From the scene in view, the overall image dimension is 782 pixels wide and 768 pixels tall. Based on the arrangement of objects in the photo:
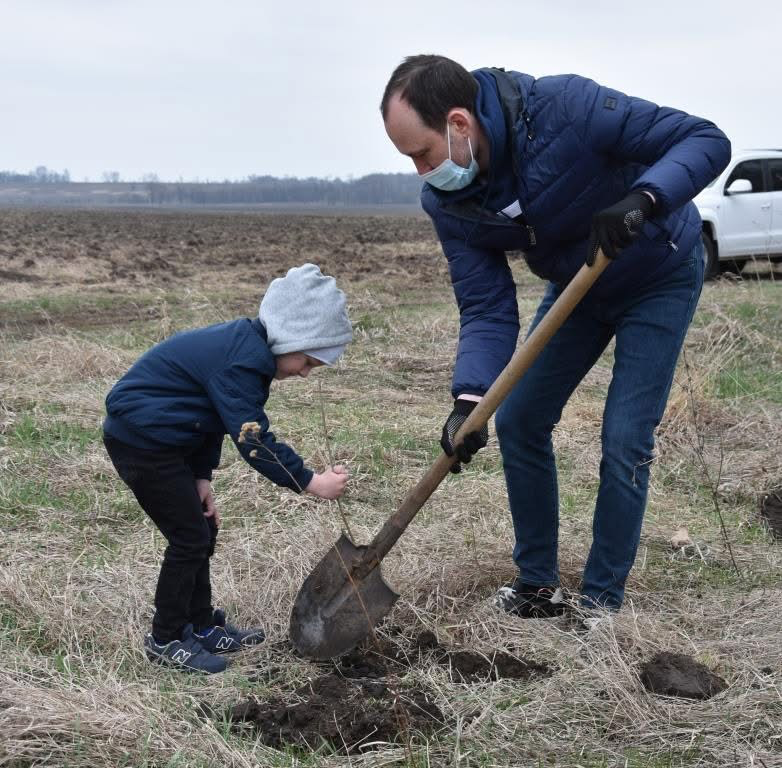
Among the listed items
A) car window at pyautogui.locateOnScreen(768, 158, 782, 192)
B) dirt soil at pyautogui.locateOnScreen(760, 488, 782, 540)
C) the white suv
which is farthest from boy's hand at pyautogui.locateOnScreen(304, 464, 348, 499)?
car window at pyautogui.locateOnScreen(768, 158, 782, 192)

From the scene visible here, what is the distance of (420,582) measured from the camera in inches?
140

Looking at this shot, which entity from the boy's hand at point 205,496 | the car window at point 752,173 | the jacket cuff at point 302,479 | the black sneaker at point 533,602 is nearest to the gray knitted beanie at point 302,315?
the jacket cuff at point 302,479

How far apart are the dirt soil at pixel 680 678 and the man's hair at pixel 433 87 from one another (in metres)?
1.61

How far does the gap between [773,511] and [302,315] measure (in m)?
2.70

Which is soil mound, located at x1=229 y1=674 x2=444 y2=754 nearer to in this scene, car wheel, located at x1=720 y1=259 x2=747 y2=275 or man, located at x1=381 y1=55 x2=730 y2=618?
man, located at x1=381 y1=55 x2=730 y2=618

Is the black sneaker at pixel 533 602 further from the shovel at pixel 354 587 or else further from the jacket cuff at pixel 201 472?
the jacket cuff at pixel 201 472

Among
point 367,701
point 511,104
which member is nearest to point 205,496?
point 367,701

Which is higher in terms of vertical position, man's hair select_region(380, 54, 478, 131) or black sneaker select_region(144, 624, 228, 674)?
man's hair select_region(380, 54, 478, 131)

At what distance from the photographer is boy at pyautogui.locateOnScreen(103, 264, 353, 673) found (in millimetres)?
2885

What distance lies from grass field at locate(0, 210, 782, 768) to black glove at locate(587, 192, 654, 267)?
109cm

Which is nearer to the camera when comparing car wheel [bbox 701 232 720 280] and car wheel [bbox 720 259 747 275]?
car wheel [bbox 701 232 720 280]

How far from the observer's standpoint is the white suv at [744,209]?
502 inches

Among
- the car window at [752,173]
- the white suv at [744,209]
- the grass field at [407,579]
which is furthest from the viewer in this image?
the car window at [752,173]

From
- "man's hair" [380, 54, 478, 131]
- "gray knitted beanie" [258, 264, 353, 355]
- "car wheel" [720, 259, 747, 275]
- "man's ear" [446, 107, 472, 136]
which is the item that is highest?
"man's hair" [380, 54, 478, 131]
